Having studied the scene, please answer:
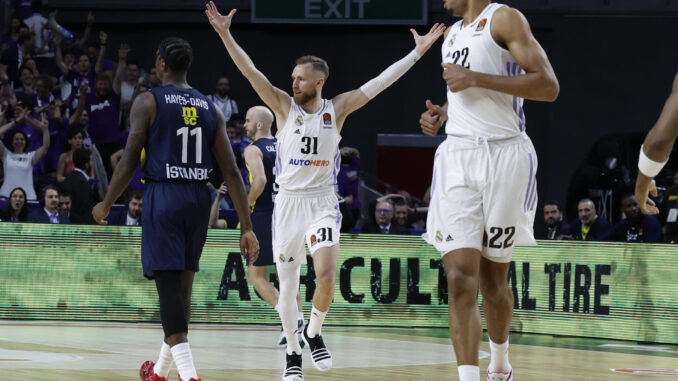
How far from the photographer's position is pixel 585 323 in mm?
13211

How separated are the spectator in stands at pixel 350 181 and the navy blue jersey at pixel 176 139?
30.0 feet

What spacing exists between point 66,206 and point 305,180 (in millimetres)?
7134

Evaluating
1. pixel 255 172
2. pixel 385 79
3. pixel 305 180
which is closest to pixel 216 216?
pixel 255 172

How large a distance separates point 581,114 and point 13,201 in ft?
44.1

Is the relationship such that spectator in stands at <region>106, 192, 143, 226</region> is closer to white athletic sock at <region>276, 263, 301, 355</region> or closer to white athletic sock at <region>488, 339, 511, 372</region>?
white athletic sock at <region>276, 263, 301, 355</region>

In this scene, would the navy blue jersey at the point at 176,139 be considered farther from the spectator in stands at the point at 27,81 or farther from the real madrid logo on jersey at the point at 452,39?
the spectator in stands at the point at 27,81

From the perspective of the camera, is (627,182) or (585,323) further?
(627,182)

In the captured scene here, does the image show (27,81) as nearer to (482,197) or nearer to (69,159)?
(69,159)

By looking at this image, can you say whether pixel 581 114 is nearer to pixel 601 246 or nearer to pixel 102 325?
pixel 601 246

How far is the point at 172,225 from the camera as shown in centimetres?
655

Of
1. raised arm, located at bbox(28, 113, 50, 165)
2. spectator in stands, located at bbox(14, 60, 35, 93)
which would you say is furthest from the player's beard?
spectator in stands, located at bbox(14, 60, 35, 93)

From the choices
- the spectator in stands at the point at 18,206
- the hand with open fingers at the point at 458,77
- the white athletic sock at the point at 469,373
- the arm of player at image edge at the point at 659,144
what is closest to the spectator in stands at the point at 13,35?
the spectator in stands at the point at 18,206

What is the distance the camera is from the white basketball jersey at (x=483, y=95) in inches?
243

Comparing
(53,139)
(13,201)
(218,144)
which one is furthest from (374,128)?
(218,144)
